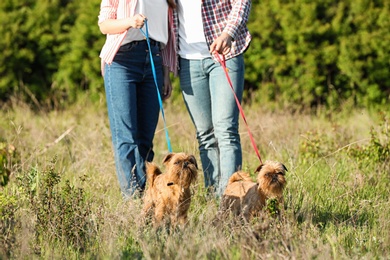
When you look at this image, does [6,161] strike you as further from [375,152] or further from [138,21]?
[375,152]

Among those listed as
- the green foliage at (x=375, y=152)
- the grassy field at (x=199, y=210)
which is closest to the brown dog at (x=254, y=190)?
the grassy field at (x=199, y=210)

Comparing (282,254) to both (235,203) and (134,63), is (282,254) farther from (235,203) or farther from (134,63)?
(134,63)

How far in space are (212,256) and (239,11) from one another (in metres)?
2.14

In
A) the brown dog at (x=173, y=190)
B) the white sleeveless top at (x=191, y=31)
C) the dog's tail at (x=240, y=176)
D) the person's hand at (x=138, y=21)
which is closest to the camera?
the brown dog at (x=173, y=190)

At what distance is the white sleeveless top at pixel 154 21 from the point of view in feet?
17.6

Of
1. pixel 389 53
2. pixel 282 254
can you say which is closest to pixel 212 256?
pixel 282 254

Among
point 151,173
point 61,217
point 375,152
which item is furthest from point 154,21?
point 375,152

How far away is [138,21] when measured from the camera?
5.07 meters

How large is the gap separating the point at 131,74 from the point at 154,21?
1.45 ft

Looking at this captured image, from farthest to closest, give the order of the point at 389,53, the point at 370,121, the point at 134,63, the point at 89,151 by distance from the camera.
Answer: the point at 389,53
the point at 370,121
the point at 89,151
the point at 134,63

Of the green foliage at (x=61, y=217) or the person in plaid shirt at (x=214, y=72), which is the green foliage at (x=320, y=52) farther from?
the green foliage at (x=61, y=217)

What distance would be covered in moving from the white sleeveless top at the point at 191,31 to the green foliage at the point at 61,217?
1444 mm

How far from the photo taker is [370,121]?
28.6 ft

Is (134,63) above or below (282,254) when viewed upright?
above
